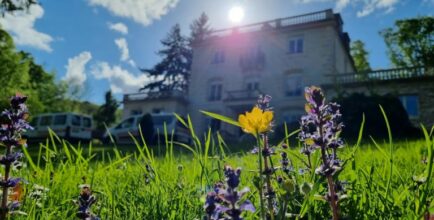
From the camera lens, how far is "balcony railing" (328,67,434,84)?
26.7 meters

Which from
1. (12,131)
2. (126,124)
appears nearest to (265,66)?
(126,124)

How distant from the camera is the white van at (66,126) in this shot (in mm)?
30172

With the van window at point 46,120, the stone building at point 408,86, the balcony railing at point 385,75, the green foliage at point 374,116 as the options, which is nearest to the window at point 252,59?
the balcony railing at point 385,75

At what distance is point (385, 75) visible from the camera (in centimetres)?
2761

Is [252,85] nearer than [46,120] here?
No

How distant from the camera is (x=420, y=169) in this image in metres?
2.65

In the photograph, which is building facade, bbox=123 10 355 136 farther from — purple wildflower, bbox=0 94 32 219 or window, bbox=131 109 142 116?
purple wildflower, bbox=0 94 32 219

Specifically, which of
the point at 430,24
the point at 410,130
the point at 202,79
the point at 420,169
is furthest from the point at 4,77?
the point at 430,24

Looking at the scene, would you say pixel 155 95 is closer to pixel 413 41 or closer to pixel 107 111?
pixel 107 111

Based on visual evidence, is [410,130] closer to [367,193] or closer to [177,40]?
[367,193]

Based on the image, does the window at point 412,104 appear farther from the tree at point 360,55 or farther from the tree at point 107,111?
the tree at point 107,111

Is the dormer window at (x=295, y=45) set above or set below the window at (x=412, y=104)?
above

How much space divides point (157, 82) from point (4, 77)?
28944mm

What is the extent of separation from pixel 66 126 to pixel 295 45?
20494mm
